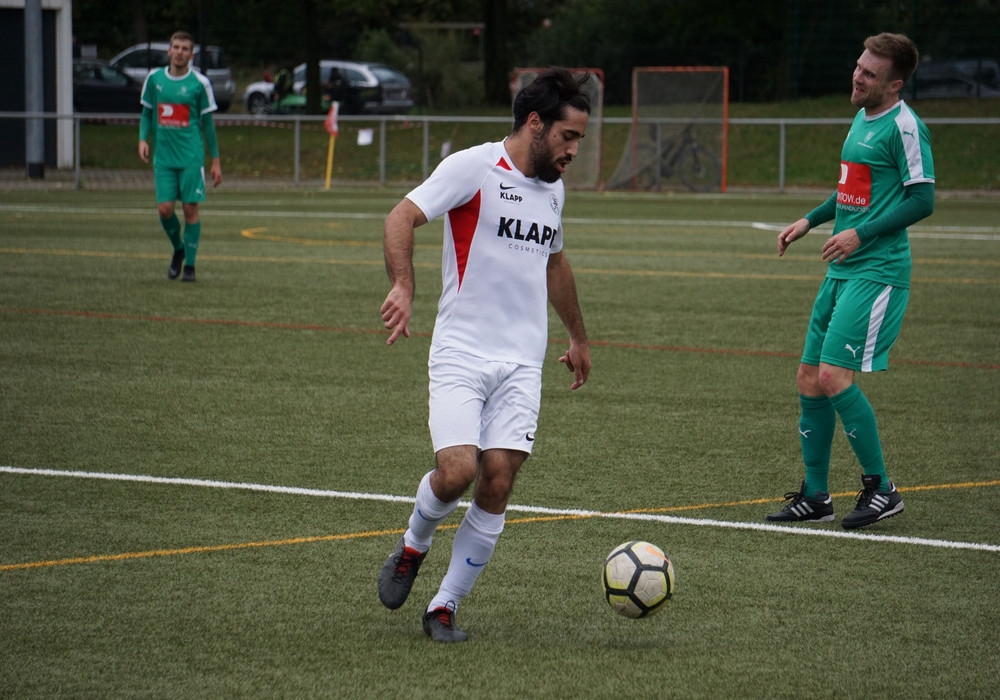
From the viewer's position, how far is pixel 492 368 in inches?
180

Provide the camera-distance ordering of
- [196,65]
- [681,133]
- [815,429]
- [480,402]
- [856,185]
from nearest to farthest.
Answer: [480,402] → [856,185] → [815,429] → [681,133] → [196,65]

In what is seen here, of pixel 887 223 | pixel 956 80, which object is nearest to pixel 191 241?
pixel 887 223

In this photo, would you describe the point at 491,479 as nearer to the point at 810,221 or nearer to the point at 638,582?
the point at 638,582

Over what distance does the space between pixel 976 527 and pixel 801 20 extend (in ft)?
115

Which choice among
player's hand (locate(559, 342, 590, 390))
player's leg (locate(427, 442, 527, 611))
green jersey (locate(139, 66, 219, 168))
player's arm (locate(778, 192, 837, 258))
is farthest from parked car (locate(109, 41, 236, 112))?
player's leg (locate(427, 442, 527, 611))

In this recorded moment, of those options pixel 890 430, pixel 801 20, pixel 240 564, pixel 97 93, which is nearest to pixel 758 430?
pixel 890 430

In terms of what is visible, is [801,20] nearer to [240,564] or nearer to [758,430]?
[758,430]

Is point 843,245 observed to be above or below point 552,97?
below

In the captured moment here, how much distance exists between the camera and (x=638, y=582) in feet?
15.2

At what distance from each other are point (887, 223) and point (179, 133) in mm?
9359

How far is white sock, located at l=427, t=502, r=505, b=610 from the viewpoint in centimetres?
459

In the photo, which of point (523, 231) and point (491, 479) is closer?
point (491, 479)

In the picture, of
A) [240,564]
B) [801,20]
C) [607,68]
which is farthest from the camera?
[607,68]

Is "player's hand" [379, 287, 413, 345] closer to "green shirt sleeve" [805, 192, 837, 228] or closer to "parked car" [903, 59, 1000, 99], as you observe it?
"green shirt sleeve" [805, 192, 837, 228]
